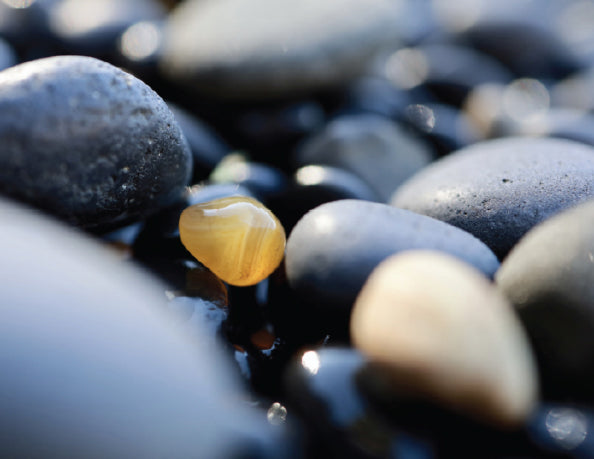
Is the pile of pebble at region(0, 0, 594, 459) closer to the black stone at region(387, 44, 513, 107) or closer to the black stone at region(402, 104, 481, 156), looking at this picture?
the black stone at region(402, 104, 481, 156)

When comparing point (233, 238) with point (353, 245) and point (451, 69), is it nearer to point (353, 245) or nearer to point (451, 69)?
point (353, 245)

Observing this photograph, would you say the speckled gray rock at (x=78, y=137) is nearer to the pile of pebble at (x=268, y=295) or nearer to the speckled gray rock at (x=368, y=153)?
the pile of pebble at (x=268, y=295)

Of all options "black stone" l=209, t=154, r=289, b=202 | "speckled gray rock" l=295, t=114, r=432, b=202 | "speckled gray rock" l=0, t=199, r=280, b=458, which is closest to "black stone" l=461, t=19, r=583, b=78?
"speckled gray rock" l=295, t=114, r=432, b=202

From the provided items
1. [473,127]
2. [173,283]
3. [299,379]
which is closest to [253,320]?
[173,283]

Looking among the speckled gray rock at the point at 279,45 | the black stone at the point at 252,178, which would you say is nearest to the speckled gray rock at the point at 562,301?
the black stone at the point at 252,178

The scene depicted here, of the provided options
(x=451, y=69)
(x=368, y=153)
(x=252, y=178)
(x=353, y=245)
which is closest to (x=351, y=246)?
(x=353, y=245)
